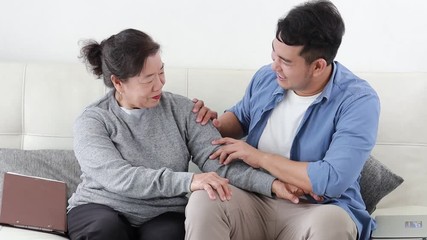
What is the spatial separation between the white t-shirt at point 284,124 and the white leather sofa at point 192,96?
1.18 feet

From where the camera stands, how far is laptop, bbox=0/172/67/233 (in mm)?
2359

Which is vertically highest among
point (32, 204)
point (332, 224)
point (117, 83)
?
point (117, 83)

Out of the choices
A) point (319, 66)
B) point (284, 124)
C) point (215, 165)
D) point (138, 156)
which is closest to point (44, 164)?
point (138, 156)

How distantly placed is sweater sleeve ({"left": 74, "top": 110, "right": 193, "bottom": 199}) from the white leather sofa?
374 mm

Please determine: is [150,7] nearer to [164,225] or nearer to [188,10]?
[188,10]

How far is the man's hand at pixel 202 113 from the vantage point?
2.49 m

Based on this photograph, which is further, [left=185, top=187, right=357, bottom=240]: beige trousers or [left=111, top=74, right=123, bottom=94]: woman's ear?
[left=111, top=74, right=123, bottom=94]: woman's ear

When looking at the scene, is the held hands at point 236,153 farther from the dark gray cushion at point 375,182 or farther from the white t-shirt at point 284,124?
the dark gray cushion at point 375,182

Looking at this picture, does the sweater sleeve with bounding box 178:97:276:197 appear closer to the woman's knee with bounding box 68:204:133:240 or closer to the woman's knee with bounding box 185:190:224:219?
the woman's knee with bounding box 185:190:224:219

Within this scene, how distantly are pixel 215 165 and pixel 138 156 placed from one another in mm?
254

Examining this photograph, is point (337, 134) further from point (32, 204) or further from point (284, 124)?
point (32, 204)

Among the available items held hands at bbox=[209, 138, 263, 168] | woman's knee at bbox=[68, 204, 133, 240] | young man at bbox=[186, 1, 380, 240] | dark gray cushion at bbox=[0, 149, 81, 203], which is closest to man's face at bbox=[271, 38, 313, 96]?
young man at bbox=[186, 1, 380, 240]

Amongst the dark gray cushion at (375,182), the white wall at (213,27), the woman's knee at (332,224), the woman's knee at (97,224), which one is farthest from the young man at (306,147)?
the white wall at (213,27)

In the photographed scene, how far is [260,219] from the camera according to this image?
7.63 feet
